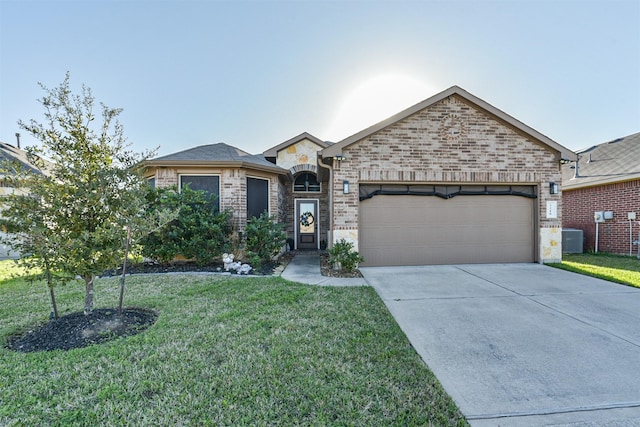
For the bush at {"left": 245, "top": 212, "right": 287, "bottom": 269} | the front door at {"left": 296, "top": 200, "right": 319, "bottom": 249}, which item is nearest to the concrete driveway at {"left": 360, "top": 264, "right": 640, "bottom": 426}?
the bush at {"left": 245, "top": 212, "right": 287, "bottom": 269}

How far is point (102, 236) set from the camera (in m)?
3.45

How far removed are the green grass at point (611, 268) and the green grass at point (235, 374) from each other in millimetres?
5858

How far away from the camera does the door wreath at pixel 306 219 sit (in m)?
12.2

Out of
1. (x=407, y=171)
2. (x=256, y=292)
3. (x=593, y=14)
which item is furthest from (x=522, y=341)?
(x=593, y=14)

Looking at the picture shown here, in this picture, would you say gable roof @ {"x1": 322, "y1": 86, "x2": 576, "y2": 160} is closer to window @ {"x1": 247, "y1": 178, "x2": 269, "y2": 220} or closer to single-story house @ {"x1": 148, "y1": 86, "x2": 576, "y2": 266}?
single-story house @ {"x1": 148, "y1": 86, "x2": 576, "y2": 266}

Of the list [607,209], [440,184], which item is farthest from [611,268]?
[440,184]

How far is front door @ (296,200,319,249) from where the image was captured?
479 inches

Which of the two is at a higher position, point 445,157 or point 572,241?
point 445,157

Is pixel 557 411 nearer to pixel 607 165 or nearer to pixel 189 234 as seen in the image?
pixel 189 234

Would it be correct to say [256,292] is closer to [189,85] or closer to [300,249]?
[300,249]

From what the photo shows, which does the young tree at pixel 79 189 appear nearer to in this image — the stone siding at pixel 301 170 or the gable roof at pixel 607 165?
the stone siding at pixel 301 170

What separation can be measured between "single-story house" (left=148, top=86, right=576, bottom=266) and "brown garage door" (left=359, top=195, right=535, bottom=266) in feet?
0.09

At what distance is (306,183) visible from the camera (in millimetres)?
12523

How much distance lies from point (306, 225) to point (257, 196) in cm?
338
